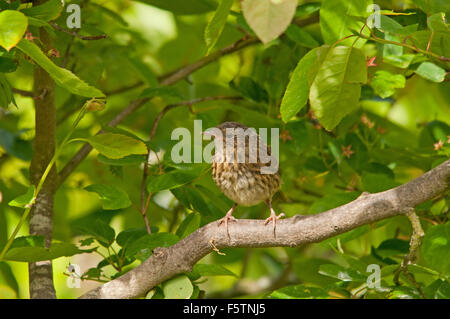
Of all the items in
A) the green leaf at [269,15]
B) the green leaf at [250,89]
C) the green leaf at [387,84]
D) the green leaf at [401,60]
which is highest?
the green leaf at [250,89]

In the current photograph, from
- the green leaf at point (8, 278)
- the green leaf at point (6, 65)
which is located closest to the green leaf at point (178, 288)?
the green leaf at point (6, 65)

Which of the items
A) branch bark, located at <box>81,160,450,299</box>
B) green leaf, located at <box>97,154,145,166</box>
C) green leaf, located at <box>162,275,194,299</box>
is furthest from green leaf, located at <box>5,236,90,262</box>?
green leaf, located at <box>97,154,145,166</box>

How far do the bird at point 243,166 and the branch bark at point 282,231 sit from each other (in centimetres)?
86

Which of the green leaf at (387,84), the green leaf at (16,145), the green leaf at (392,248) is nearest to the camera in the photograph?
the green leaf at (387,84)

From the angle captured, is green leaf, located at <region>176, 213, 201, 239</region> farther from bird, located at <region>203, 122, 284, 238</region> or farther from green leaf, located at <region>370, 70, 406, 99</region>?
green leaf, located at <region>370, 70, 406, 99</region>

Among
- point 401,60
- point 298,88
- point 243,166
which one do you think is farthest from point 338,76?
point 243,166

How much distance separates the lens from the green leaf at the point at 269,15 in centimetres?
145

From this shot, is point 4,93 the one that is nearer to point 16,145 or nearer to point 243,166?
point 16,145

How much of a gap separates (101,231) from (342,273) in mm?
1001

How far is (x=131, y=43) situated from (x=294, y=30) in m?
1.34

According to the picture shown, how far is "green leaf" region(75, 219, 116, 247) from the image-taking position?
287 cm

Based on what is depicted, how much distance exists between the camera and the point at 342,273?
8.55ft

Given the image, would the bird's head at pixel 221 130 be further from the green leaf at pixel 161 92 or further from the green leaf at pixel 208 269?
the green leaf at pixel 208 269
